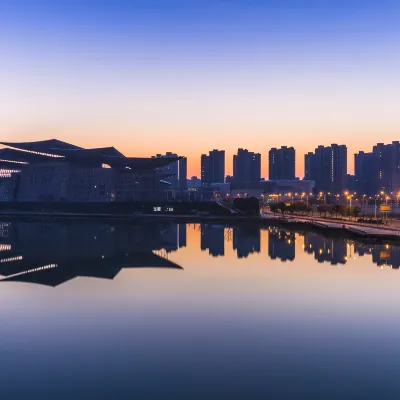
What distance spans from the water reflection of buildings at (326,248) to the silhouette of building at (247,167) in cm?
13075

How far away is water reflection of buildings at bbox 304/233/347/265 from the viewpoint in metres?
23.5

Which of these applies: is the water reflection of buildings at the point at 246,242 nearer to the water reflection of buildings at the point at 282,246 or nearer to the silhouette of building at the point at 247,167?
the water reflection of buildings at the point at 282,246

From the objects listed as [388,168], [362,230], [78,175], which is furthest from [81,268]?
[388,168]

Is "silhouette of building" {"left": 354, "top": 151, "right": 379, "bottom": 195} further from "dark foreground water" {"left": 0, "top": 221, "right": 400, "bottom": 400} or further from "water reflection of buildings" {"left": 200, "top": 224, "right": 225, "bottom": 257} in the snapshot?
"dark foreground water" {"left": 0, "top": 221, "right": 400, "bottom": 400}

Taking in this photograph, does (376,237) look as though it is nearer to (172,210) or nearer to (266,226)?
(266,226)

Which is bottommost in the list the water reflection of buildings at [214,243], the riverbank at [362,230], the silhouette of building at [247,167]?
the water reflection of buildings at [214,243]

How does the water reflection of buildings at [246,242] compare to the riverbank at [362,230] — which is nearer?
the water reflection of buildings at [246,242]

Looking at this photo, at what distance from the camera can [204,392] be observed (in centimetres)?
750

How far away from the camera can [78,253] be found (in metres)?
24.6

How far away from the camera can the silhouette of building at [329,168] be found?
139m

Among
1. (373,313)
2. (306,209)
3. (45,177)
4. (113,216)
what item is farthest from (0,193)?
(373,313)

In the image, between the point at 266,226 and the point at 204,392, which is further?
the point at 266,226

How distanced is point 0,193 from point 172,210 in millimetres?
31142

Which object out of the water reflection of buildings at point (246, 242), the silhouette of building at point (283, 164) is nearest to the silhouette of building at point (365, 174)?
the silhouette of building at point (283, 164)
